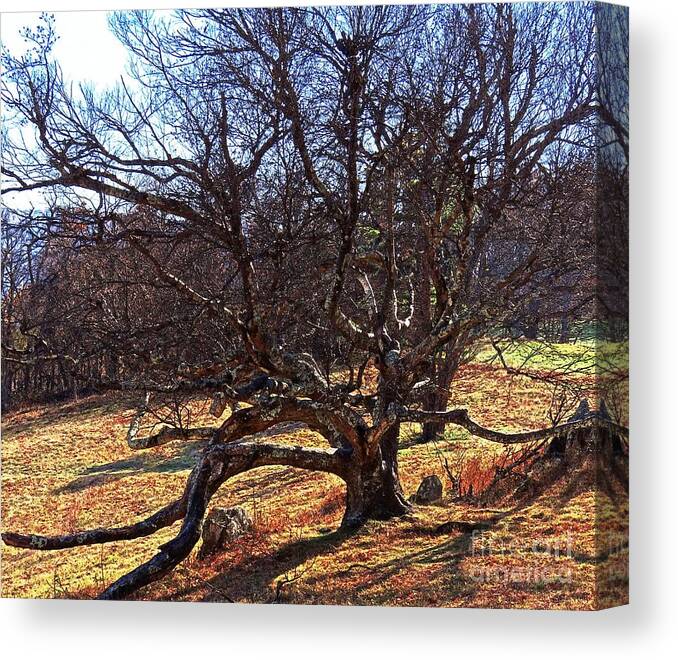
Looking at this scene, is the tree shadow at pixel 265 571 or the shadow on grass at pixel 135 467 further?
the shadow on grass at pixel 135 467

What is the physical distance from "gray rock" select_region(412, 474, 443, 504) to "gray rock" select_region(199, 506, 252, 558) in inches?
39.5

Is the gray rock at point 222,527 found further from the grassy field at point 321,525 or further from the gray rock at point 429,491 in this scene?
the gray rock at point 429,491

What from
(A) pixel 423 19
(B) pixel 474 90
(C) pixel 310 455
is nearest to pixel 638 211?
(B) pixel 474 90

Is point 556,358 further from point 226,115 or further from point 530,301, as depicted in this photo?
point 226,115

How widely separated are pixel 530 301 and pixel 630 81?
1328mm

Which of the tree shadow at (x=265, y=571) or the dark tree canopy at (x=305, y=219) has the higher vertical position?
the dark tree canopy at (x=305, y=219)

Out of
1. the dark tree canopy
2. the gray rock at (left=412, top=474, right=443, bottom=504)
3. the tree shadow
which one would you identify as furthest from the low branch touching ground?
the gray rock at (left=412, top=474, right=443, bottom=504)

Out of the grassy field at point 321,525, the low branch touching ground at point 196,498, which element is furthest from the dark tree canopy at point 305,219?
the grassy field at point 321,525

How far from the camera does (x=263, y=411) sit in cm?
720

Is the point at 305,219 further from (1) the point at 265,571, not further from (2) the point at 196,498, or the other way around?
(1) the point at 265,571

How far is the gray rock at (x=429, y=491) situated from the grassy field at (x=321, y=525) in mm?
45

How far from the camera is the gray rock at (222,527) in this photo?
7.07m

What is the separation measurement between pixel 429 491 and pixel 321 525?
0.66 metres

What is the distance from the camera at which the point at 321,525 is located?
23.1ft
